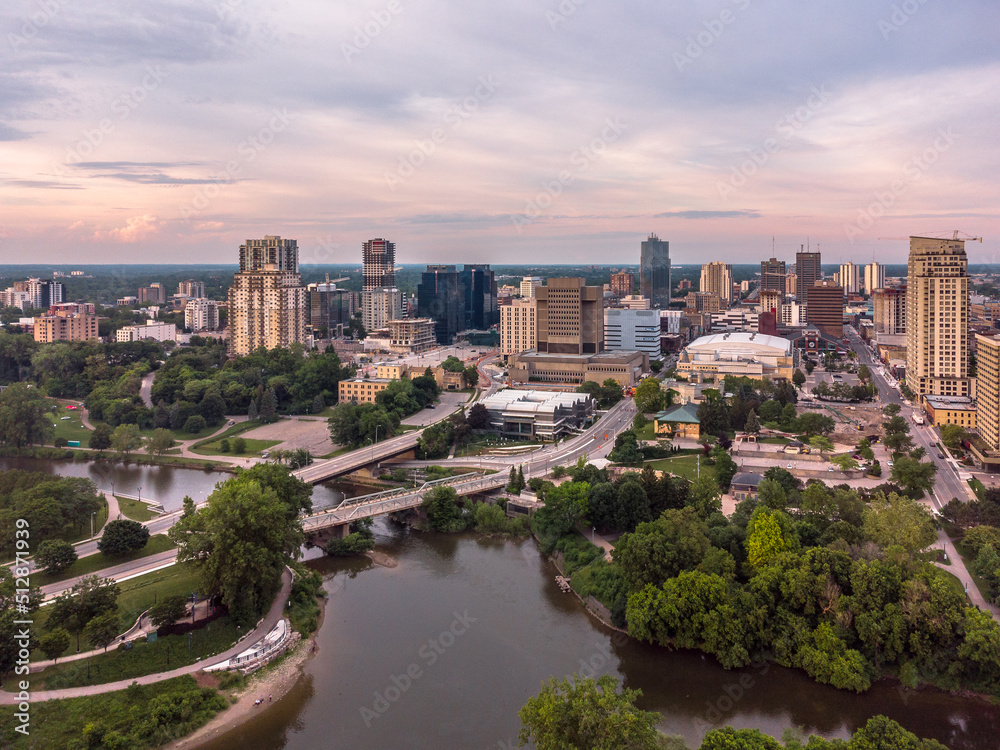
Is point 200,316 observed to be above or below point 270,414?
above

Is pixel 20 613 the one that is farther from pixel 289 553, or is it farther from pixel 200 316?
pixel 200 316

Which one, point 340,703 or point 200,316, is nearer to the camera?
point 340,703

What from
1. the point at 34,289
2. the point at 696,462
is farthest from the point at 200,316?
the point at 696,462

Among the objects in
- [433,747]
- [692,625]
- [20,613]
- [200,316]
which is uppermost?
[200,316]

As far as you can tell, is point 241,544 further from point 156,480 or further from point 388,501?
point 156,480

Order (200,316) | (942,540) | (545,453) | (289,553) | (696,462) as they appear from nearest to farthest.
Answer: (289,553) < (942,540) < (696,462) < (545,453) < (200,316)

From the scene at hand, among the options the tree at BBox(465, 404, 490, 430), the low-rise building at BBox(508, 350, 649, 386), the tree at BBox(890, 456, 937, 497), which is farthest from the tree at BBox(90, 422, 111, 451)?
the tree at BBox(890, 456, 937, 497)

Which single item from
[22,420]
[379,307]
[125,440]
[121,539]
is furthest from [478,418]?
[379,307]
